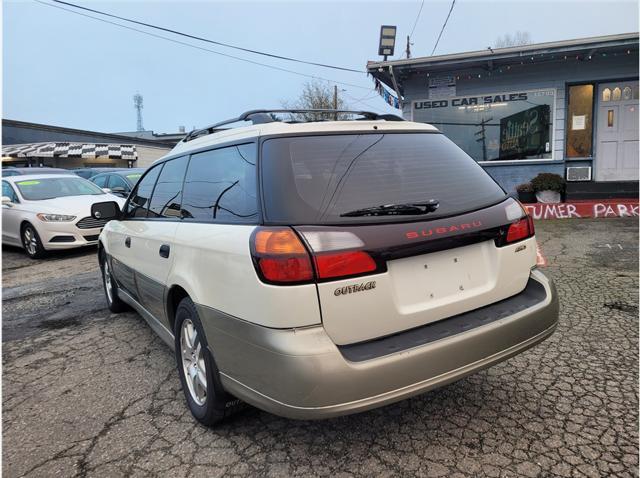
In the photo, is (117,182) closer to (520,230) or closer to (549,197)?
(549,197)

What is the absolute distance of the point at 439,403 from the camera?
2805 millimetres

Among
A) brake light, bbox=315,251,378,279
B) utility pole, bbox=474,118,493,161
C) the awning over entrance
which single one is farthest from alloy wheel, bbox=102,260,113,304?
the awning over entrance

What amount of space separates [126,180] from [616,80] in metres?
12.2

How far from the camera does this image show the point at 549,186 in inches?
400

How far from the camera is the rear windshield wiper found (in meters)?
2.17

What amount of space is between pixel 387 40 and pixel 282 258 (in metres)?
11.8

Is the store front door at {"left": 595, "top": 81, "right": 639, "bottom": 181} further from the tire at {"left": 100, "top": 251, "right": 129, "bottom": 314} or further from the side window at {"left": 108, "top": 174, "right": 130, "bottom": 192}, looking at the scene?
the side window at {"left": 108, "top": 174, "right": 130, "bottom": 192}

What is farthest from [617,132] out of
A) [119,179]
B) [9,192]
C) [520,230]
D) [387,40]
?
[9,192]

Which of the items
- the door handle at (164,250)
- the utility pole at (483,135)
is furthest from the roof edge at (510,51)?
the door handle at (164,250)

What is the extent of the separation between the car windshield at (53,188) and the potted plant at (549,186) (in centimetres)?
972

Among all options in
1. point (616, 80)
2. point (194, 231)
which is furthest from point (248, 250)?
point (616, 80)

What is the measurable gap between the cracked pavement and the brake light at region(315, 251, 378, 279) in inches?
39.6

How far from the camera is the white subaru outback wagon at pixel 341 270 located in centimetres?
199

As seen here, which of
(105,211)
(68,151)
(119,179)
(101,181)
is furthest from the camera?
(68,151)
